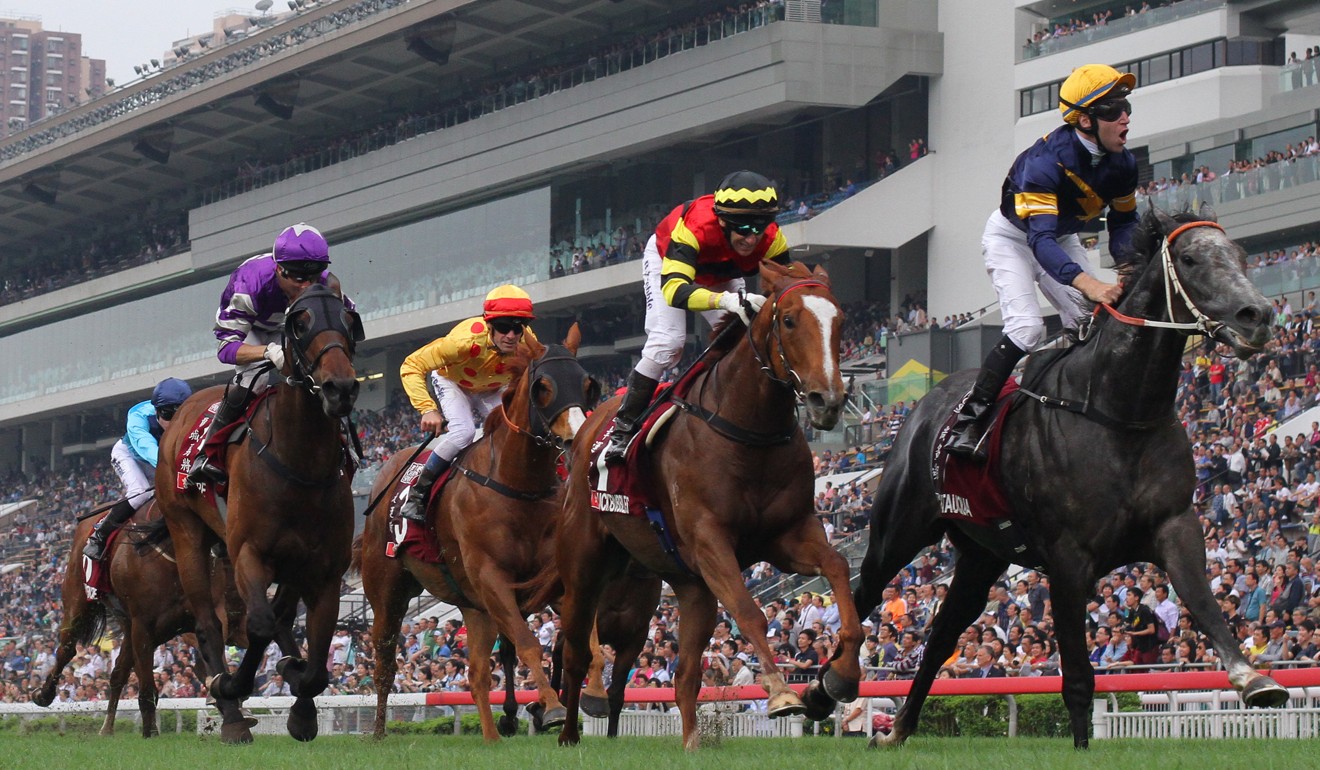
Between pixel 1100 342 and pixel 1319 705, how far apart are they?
3980 millimetres

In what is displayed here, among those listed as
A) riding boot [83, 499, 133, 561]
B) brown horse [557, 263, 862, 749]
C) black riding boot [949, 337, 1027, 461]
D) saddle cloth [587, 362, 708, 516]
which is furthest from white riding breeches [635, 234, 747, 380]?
riding boot [83, 499, 133, 561]

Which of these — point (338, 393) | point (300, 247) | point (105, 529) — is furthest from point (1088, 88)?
point (105, 529)

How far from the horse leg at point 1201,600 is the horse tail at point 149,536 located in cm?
678

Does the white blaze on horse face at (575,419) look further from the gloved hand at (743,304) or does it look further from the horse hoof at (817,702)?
the horse hoof at (817,702)

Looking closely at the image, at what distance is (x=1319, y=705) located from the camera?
9.98 metres

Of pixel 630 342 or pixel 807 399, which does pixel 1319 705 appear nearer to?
pixel 807 399

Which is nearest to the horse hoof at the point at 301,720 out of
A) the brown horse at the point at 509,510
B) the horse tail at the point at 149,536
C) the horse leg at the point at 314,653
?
the horse leg at the point at 314,653

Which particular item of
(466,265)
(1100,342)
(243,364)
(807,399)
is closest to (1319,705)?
(1100,342)

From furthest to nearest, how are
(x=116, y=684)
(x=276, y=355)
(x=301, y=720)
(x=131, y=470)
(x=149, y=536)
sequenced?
1. (x=116, y=684)
2. (x=131, y=470)
3. (x=149, y=536)
4. (x=301, y=720)
5. (x=276, y=355)

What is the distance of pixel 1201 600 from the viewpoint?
634cm

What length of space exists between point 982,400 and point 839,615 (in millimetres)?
1273

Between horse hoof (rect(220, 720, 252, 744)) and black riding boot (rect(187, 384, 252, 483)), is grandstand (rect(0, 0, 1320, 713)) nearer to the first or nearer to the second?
black riding boot (rect(187, 384, 252, 483))

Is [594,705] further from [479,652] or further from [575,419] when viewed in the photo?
[479,652]

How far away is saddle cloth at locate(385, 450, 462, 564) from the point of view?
34.0 feet
